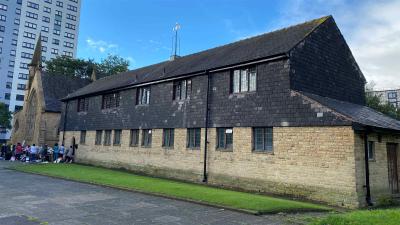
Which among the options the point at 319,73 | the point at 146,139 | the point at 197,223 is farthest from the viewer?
the point at 146,139

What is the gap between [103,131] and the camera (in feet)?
93.5

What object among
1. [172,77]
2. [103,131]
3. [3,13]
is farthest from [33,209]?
[3,13]

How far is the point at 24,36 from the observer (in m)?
91.4

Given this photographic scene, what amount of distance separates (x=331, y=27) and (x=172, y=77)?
10.00m

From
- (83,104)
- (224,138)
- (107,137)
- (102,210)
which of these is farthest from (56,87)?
(102,210)

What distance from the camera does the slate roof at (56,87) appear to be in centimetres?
4250

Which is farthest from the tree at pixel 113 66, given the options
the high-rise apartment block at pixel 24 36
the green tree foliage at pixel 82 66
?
the high-rise apartment block at pixel 24 36

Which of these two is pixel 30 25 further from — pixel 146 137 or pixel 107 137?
pixel 146 137

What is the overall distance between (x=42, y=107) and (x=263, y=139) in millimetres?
33714

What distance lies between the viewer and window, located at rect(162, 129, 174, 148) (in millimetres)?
21616

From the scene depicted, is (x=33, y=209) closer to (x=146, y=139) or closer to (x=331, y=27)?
(x=146, y=139)

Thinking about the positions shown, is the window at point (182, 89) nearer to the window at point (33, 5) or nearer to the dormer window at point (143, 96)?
the dormer window at point (143, 96)

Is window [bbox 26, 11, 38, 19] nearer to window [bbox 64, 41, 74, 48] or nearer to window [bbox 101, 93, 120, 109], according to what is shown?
window [bbox 64, 41, 74, 48]

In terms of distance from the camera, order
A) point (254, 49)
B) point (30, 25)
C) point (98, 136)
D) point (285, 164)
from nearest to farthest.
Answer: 1. point (285, 164)
2. point (254, 49)
3. point (98, 136)
4. point (30, 25)
